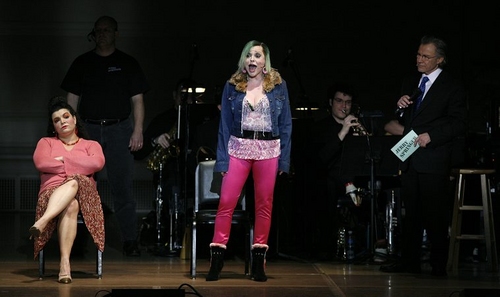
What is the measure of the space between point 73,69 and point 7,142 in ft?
13.1

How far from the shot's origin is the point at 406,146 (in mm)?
7316

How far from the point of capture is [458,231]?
7891mm

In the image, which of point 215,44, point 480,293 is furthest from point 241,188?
point 215,44

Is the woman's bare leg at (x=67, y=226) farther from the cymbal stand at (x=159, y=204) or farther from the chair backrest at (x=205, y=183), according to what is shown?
the cymbal stand at (x=159, y=204)

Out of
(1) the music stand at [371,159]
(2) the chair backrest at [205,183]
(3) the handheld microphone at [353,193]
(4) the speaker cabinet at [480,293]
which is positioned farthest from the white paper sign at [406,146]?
(4) the speaker cabinet at [480,293]

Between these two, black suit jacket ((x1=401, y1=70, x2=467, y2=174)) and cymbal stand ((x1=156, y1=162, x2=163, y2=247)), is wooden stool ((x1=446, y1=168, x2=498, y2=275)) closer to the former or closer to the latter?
black suit jacket ((x1=401, y1=70, x2=467, y2=174))

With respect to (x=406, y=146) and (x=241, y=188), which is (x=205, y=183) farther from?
(x=406, y=146)

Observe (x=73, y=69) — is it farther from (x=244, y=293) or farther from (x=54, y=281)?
(x=244, y=293)

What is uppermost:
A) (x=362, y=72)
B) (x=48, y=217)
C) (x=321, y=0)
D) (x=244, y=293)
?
(x=321, y=0)

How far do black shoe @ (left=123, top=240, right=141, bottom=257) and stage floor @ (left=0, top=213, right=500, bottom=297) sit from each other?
0.05 m

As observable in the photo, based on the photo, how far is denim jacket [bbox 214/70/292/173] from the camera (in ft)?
22.8

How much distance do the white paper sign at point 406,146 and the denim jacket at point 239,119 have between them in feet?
2.58

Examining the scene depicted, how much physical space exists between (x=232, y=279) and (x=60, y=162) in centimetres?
133

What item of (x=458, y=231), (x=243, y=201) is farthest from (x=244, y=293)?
(x=458, y=231)
